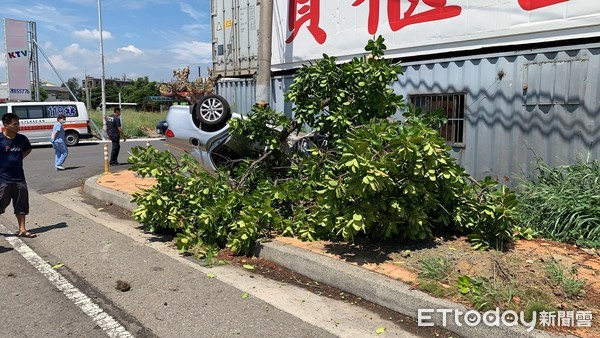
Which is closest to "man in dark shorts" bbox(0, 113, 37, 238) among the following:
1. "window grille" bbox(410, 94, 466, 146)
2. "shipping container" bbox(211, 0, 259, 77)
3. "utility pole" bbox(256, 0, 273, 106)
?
"utility pole" bbox(256, 0, 273, 106)

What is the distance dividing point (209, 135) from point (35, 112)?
16725 mm

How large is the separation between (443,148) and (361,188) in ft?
3.08

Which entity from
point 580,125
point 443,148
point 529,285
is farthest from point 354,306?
point 580,125

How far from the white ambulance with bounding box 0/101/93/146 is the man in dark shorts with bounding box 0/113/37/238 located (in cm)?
1514

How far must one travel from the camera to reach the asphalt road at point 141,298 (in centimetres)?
349

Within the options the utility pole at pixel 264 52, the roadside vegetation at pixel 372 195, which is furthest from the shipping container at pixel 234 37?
the roadside vegetation at pixel 372 195

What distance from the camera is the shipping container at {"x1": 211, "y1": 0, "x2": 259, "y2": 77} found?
397 inches

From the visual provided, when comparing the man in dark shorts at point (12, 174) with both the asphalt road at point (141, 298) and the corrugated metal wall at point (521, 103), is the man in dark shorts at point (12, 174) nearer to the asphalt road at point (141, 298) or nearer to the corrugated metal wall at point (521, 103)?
the asphalt road at point (141, 298)

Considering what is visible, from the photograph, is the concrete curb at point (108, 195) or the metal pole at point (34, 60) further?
the metal pole at point (34, 60)

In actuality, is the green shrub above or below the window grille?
below

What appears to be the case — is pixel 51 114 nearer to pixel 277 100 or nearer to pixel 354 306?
pixel 277 100

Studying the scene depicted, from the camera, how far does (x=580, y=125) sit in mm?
5348

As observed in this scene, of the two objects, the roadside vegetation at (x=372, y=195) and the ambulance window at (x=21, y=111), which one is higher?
the ambulance window at (x=21, y=111)

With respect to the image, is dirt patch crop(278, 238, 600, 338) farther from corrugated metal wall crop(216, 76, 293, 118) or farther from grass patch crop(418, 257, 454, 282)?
corrugated metal wall crop(216, 76, 293, 118)
